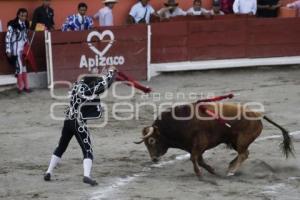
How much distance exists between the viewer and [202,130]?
21.7 feet

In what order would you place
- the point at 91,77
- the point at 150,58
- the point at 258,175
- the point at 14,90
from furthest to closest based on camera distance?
the point at 150,58 → the point at 14,90 → the point at 258,175 → the point at 91,77

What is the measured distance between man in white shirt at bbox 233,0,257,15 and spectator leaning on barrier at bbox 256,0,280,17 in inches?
18.3

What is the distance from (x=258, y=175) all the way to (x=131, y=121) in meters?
2.88

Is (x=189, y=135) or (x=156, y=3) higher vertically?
(x=156, y=3)

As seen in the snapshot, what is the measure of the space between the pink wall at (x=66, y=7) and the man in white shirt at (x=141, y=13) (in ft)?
1.77

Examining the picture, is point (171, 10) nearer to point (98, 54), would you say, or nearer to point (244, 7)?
point (244, 7)

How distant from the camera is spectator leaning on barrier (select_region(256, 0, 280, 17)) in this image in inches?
558

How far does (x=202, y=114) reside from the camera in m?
6.68

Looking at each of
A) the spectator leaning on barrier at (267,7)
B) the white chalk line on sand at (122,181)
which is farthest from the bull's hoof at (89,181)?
the spectator leaning on barrier at (267,7)

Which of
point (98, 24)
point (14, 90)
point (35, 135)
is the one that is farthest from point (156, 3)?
point (35, 135)

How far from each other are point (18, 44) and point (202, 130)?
212 inches

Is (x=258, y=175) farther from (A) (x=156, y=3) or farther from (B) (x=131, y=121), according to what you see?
(A) (x=156, y=3)

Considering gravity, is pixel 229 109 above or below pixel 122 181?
above

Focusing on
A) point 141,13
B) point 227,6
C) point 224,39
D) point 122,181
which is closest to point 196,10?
point 224,39
